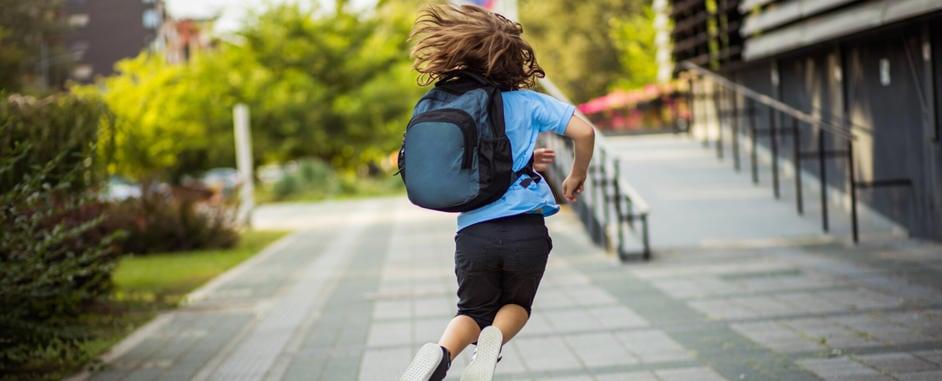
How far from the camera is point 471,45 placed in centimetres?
368

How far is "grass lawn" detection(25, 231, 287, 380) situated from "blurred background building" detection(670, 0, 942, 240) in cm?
652

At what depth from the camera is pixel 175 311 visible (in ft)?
30.4

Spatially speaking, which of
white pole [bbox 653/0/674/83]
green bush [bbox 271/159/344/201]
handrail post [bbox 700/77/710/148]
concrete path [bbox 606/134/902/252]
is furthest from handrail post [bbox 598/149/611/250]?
green bush [bbox 271/159/344/201]

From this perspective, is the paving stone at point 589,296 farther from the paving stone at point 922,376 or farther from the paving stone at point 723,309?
the paving stone at point 922,376

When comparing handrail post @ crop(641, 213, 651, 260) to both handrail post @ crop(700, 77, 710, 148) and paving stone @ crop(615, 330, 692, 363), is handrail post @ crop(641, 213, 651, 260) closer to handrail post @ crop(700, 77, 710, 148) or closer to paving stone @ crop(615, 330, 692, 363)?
paving stone @ crop(615, 330, 692, 363)

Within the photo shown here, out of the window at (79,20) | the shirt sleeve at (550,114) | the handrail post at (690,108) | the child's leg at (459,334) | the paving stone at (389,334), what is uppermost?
the window at (79,20)

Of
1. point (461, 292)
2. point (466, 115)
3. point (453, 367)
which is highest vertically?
point (466, 115)

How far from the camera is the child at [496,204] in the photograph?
12.1ft

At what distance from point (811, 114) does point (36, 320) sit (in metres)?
10.1

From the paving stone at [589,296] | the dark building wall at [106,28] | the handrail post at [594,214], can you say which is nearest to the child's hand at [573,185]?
the paving stone at [589,296]

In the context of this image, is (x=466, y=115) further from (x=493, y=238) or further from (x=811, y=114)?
(x=811, y=114)

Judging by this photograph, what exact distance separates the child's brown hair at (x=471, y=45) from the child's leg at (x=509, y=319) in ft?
2.38

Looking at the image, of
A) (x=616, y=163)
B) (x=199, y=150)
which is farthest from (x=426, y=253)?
(x=199, y=150)

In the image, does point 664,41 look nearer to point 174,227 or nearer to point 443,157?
point 174,227
